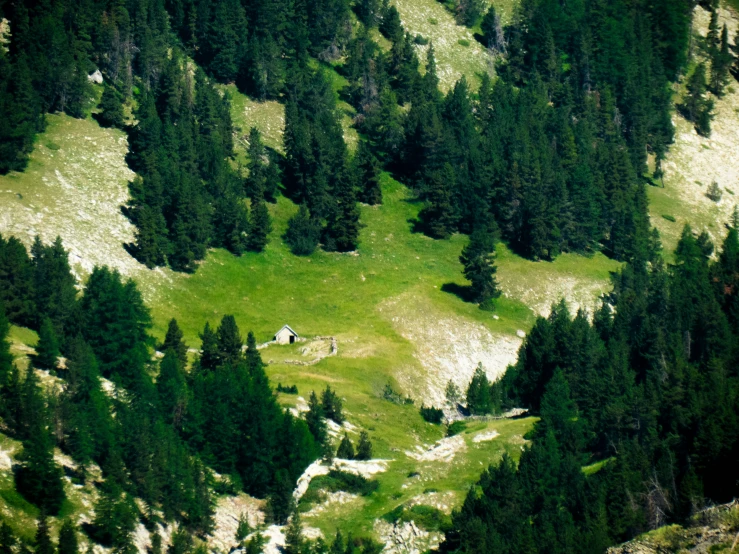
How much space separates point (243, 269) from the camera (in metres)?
130

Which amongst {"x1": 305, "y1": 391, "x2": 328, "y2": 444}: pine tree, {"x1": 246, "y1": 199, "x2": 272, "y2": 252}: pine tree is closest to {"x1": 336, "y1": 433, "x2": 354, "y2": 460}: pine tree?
{"x1": 305, "y1": 391, "x2": 328, "y2": 444}: pine tree

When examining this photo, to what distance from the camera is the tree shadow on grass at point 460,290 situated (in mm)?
131125

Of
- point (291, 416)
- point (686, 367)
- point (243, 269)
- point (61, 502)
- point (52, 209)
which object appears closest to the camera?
point (61, 502)

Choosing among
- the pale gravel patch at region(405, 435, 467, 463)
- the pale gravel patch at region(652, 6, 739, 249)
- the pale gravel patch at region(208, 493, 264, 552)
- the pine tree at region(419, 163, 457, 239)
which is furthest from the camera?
the pale gravel patch at region(652, 6, 739, 249)

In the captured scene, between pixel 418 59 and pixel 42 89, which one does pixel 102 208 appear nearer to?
pixel 42 89

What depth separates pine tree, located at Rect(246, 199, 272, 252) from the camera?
133500 millimetres

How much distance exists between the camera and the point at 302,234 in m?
138

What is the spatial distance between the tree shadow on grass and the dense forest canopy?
83 cm

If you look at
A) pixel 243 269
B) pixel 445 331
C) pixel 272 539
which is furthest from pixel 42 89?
pixel 272 539

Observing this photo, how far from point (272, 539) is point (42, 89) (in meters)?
78.1

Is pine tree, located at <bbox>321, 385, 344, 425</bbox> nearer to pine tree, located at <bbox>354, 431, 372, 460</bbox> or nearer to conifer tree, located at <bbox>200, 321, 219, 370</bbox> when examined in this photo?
pine tree, located at <bbox>354, 431, 372, 460</bbox>

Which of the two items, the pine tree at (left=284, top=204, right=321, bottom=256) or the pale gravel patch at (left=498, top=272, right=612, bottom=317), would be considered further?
the pine tree at (left=284, top=204, right=321, bottom=256)

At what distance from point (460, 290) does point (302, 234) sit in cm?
2079

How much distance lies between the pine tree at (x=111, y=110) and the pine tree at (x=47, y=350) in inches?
2081
